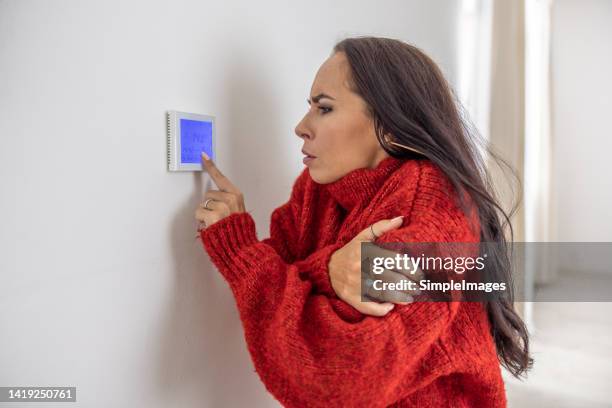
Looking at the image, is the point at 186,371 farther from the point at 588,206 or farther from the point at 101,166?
the point at 588,206

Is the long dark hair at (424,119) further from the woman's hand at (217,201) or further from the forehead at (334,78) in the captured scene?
the woman's hand at (217,201)

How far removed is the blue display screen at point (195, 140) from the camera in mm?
763

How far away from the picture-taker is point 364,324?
0.63m

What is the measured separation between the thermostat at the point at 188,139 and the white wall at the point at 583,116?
1768 millimetres

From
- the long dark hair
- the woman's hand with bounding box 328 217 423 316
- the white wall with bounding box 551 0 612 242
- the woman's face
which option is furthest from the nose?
the white wall with bounding box 551 0 612 242

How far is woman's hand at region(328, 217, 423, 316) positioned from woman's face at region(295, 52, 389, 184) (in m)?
0.15

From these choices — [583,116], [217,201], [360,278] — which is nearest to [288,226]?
[217,201]

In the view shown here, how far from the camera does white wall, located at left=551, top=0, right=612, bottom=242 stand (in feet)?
6.54

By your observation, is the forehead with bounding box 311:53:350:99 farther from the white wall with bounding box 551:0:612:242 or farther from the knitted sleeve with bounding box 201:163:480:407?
the white wall with bounding box 551:0:612:242

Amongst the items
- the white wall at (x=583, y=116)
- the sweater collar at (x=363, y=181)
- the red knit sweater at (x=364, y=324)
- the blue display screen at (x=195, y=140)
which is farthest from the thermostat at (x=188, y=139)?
the white wall at (x=583, y=116)

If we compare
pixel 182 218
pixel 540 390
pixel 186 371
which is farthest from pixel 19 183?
pixel 540 390

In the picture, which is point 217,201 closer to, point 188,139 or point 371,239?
point 188,139

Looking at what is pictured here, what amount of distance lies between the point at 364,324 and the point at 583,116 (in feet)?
6.22

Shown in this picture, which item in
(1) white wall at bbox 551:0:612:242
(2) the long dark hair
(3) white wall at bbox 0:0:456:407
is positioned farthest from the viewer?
(1) white wall at bbox 551:0:612:242
